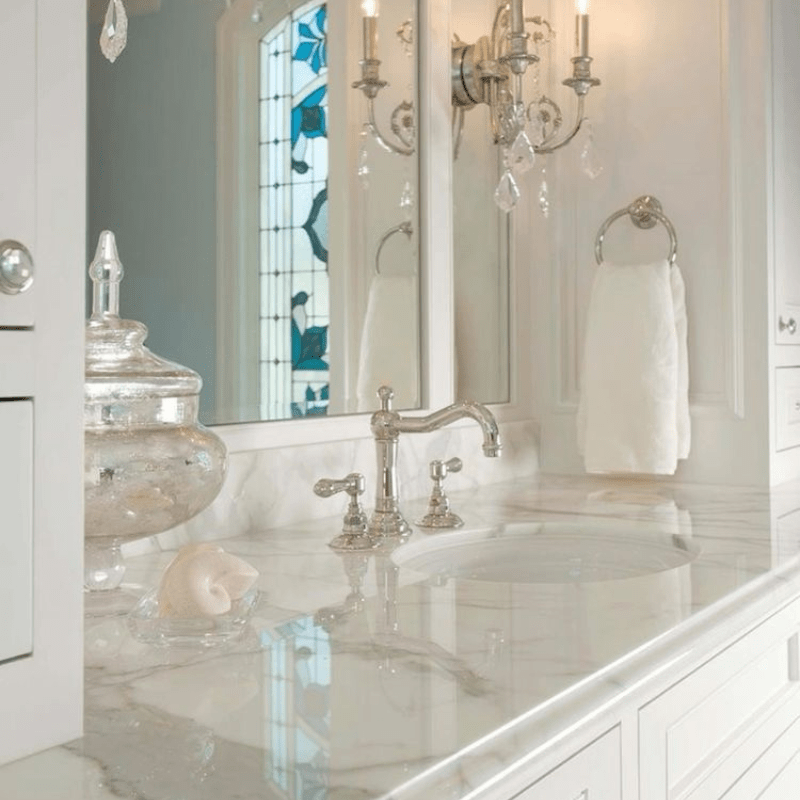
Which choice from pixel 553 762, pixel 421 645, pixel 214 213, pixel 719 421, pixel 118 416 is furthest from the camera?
pixel 719 421

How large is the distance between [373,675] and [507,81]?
55.6 inches

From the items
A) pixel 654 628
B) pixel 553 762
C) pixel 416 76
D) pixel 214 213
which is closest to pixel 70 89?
pixel 553 762

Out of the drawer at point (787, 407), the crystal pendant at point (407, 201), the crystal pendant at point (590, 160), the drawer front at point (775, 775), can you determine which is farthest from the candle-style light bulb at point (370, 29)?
the drawer front at point (775, 775)

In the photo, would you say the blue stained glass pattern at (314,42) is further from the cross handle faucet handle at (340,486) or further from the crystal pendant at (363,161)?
the cross handle faucet handle at (340,486)

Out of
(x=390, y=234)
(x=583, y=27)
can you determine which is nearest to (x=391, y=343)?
(x=390, y=234)

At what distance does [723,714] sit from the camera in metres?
0.97

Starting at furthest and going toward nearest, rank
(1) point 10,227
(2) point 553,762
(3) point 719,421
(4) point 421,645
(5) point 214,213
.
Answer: (3) point 719,421 → (5) point 214,213 → (4) point 421,645 → (2) point 553,762 → (1) point 10,227

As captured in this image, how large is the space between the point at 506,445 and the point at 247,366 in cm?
74

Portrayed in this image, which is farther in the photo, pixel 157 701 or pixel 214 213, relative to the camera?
pixel 214 213

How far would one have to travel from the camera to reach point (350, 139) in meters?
1.58

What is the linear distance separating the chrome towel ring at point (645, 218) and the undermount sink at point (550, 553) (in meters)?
0.66

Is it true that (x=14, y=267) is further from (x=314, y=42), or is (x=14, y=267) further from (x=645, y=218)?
(x=645, y=218)

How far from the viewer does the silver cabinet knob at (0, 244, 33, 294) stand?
0.54m

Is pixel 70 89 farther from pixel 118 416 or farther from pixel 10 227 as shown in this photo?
pixel 118 416
